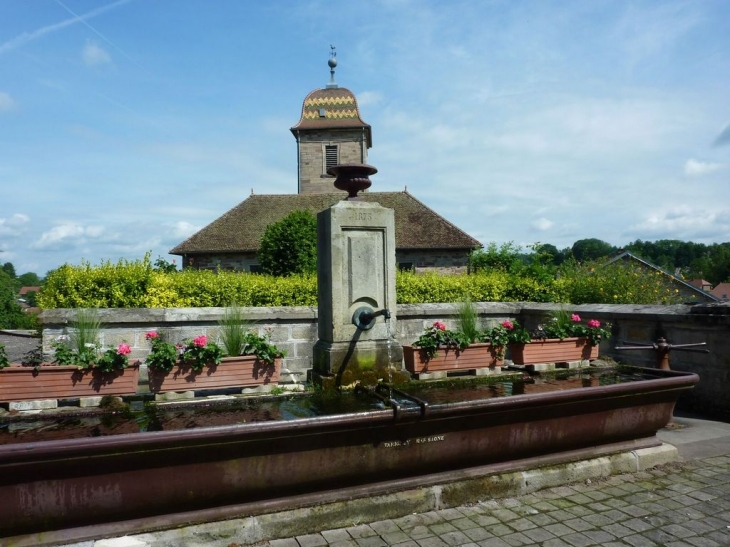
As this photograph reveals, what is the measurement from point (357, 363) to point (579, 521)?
2.02m

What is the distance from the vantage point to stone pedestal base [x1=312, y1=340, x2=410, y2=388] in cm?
434

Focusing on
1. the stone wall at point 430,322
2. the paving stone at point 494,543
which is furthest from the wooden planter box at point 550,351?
the paving stone at point 494,543

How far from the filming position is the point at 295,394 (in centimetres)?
429

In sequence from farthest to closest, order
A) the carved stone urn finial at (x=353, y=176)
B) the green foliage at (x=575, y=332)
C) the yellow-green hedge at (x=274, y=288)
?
the yellow-green hedge at (x=274, y=288)
the green foliage at (x=575, y=332)
the carved stone urn finial at (x=353, y=176)

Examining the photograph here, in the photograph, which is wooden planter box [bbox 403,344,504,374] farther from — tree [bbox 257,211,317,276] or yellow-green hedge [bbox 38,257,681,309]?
tree [bbox 257,211,317,276]

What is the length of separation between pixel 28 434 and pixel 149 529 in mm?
1139

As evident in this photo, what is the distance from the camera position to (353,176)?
4.63 m

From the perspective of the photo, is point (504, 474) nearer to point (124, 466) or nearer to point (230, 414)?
point (230, 414)

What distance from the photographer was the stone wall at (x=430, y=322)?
5.71 m

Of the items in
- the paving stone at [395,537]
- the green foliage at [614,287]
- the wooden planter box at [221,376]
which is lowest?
the paving stone at [395,537]

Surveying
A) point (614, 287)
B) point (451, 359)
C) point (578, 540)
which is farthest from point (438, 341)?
point (614, 287)

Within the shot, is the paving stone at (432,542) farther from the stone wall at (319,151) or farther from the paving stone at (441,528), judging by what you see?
the stone wall at (319,151)

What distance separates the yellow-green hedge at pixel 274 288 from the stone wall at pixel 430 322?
54 centimetres

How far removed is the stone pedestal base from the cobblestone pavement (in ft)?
4.21
